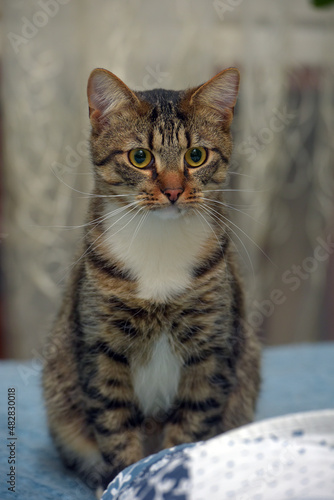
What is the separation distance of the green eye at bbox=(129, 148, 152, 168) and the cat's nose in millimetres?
63

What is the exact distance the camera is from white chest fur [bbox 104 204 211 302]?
38.4 inches

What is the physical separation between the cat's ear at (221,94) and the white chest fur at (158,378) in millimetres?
389

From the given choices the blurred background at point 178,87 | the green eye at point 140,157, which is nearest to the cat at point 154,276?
the green eye at point 140,157

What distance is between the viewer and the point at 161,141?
3.03 feet

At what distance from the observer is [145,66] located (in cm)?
188

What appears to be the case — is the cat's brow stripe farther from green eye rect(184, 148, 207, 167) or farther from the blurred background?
the blurred background

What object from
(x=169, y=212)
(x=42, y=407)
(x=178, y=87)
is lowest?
(x=42, y=407)

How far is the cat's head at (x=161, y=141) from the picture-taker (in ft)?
3.00

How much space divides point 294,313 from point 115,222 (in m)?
1.45

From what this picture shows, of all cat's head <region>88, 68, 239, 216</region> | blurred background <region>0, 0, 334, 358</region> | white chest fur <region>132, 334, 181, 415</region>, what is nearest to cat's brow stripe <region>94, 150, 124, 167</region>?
cat's head <region>88, 68, 239, 216</region>

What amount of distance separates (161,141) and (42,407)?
2.16 ft

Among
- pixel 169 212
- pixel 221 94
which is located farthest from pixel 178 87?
pixel 169 212

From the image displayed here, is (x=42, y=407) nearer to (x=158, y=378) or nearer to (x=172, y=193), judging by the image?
(x=158, y=378)

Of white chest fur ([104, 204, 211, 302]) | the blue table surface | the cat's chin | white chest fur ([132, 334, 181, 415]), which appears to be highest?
the cat's chin
